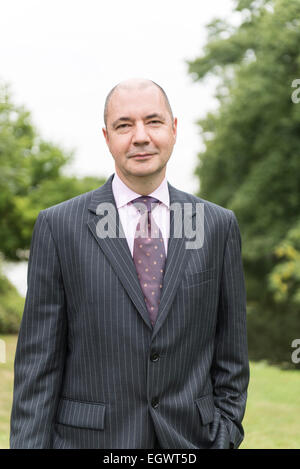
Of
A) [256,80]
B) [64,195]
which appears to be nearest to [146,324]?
[256,80]

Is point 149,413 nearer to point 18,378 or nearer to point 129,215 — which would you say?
point 18,378

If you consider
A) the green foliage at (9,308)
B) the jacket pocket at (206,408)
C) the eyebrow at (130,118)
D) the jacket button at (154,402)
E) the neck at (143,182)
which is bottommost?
the green foliage at (9,308)

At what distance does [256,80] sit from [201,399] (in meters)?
17.9

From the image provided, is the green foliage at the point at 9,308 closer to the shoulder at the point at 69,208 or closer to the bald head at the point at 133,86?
the shoulder at the point at 69,208

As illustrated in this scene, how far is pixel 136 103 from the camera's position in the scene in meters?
2.30

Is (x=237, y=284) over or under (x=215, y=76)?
under

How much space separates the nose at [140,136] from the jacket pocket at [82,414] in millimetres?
986

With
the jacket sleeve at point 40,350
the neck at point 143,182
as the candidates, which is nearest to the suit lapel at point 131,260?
the neck at point 143,182

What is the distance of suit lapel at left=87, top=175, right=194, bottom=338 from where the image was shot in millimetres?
2230

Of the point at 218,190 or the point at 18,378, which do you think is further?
the point at 218,190

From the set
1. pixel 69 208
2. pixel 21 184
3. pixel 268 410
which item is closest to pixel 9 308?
pixel 21 184

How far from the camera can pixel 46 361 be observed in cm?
223

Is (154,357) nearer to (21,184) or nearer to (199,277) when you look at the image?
(199,277)

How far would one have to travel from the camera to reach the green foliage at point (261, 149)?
1823cm
